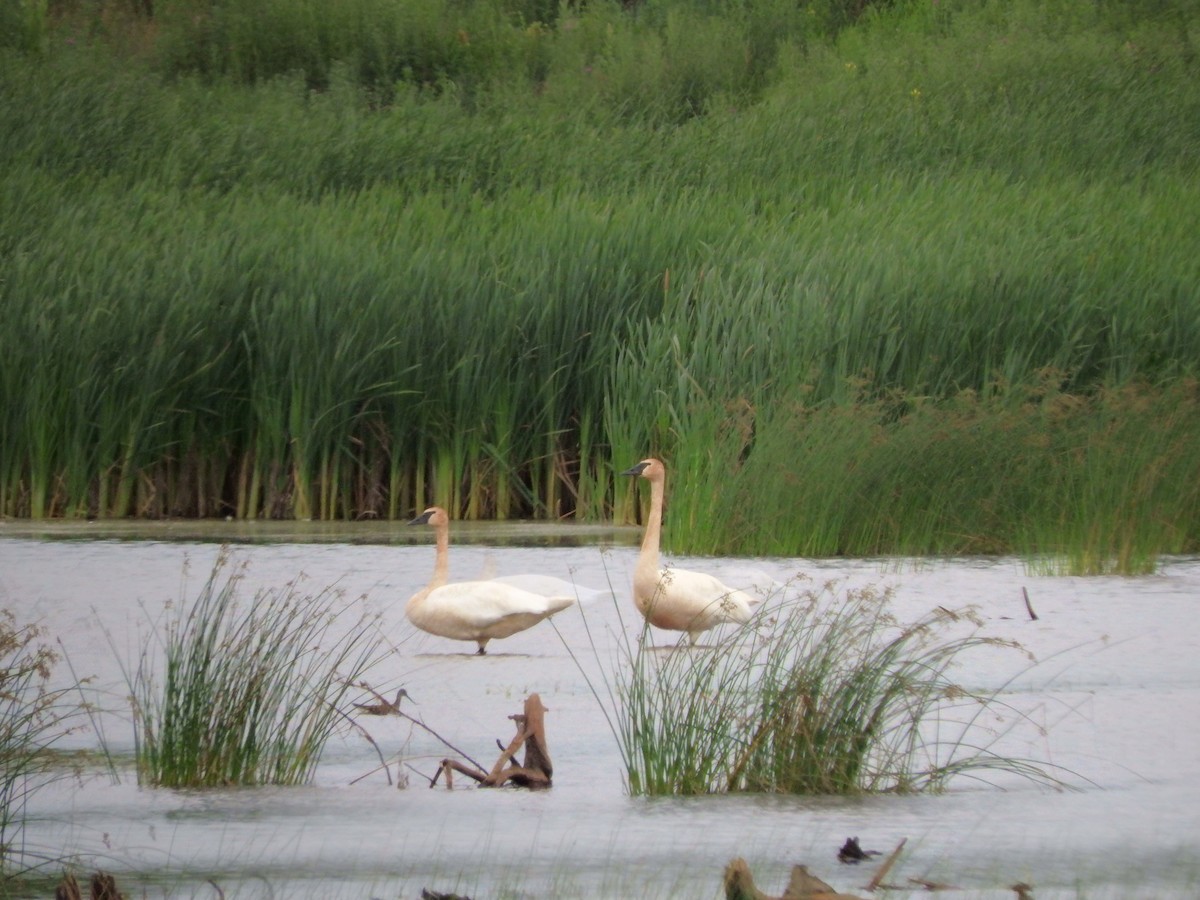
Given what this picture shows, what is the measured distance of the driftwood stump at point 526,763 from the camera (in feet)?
14.0

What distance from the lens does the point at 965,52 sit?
19922 millimetres

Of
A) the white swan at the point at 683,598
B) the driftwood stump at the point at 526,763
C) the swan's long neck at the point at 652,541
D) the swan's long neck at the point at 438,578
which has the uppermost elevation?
the driftwood stump at the point at 526,763

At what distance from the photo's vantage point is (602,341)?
33.2ft

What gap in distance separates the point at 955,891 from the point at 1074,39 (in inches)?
715

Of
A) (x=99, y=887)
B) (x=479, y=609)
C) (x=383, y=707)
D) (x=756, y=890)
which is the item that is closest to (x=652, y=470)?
(x=479, y=609)

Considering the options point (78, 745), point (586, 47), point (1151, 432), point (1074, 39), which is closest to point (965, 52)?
point (1074, 39)

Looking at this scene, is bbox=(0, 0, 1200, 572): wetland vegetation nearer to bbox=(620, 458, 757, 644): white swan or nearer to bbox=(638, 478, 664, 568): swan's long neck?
bbox=(638, 478, 664, 568): swan's long neck

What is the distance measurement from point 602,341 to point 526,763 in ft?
19.4

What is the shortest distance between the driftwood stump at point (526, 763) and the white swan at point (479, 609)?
1.70m

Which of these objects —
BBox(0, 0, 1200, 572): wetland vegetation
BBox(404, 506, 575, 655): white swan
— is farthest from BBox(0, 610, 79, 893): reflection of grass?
BBox(0, 0, 1200, 572): wetland vegetation

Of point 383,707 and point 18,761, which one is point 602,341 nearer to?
point 383,707

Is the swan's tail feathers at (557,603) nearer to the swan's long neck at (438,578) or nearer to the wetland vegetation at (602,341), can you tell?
the swan's long neck at (438,578)

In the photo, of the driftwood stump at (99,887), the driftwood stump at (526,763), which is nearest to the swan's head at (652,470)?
the driftwood stump at (526,763)

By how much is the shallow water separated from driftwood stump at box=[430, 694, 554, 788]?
41 mm
